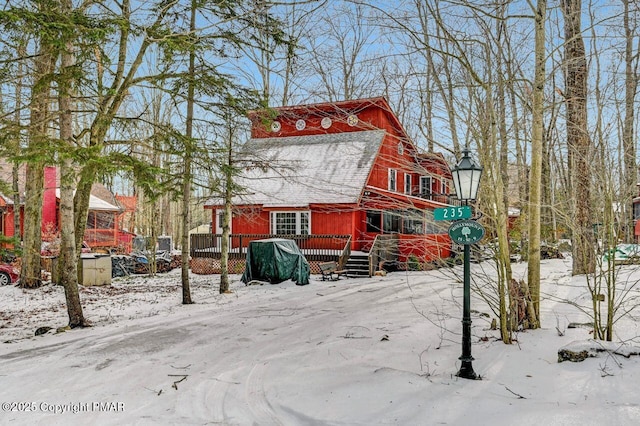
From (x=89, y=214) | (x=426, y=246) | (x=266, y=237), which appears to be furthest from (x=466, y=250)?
(x=89, y=214)

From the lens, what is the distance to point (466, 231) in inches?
207

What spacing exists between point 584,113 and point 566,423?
9.43 meters

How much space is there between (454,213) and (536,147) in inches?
87.2

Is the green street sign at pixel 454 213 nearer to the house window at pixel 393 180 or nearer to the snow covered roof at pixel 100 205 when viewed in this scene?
the house window at pixel 393 180

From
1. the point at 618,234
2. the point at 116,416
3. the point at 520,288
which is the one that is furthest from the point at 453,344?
the point at 116,416

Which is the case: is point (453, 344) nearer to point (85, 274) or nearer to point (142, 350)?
point (142, 350)

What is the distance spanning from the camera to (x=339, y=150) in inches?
802

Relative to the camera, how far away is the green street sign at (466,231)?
5.19 m

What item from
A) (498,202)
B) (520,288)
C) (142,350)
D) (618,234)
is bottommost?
(142,350)

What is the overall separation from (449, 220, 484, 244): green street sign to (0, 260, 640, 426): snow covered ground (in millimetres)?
1646

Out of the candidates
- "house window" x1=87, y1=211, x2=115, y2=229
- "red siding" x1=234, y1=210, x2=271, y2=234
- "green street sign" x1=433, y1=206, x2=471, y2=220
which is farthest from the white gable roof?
"green street sign" x1=433, y1=206, x2=471, y2=220

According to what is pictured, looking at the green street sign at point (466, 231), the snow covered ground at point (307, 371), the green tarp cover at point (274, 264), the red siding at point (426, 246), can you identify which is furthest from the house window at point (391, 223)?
the green street sign at point (466, 231)

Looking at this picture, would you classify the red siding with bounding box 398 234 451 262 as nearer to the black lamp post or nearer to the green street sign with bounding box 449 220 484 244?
the green street sign with bounding box 449 220 484 244

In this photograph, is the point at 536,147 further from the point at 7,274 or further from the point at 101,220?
the point at 101,220
